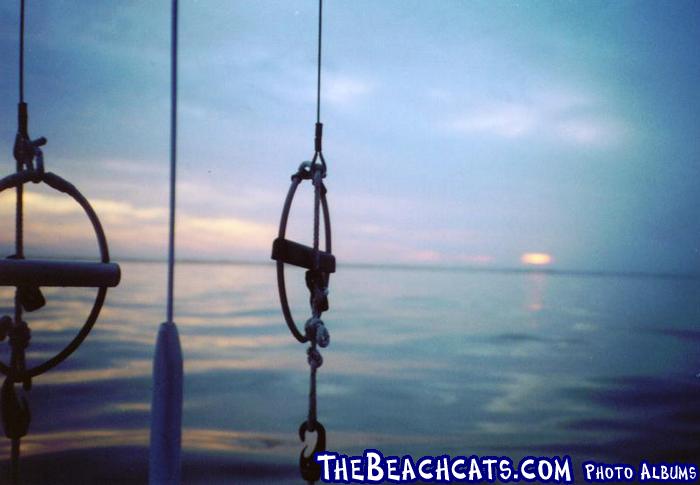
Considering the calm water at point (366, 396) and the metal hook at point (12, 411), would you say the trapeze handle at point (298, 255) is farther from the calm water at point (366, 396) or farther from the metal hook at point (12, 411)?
the calm water at point (366, 396)

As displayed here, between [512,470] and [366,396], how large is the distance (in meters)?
4.00

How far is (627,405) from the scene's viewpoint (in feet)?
39.9

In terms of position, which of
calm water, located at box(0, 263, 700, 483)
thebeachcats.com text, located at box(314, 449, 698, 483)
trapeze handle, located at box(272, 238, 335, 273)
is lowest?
thebeachcats.com text, located at box(314, 449, 698, 483)

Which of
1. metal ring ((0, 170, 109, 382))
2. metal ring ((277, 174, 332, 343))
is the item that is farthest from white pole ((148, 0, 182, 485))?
metal ring ((277, 174, 332, 343))

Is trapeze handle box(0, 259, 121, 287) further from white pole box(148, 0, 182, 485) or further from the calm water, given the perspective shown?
the calm water

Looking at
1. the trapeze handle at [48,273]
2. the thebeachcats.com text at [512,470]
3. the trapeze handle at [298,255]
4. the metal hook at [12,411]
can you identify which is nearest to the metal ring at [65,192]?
the metal hook at [12,411]

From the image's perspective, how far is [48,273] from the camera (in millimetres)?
2350

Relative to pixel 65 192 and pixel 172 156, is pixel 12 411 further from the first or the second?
pixel 172 156

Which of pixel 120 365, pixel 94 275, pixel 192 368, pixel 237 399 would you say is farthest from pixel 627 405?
pixel 94 275

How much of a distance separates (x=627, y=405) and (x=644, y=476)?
14.1ft

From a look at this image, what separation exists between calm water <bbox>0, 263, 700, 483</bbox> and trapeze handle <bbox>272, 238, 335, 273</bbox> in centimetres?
524

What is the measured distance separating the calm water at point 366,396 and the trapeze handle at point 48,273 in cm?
580

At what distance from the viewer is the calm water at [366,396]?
8.86 meters

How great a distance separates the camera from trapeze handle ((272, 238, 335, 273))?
2.84 m
